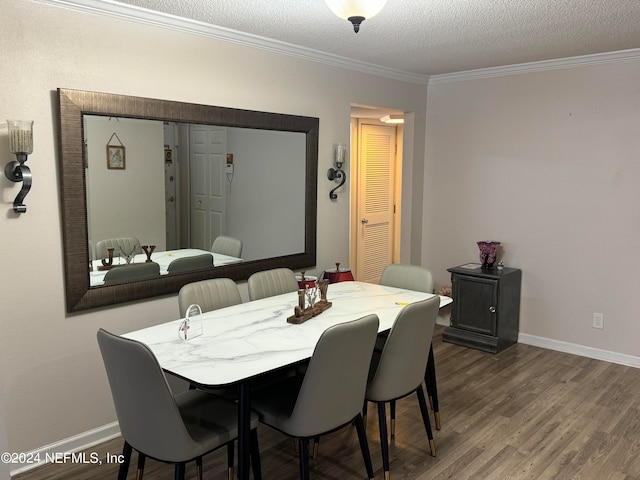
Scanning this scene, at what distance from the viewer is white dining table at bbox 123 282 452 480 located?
7.03ft

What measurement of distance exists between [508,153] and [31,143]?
3761 mm

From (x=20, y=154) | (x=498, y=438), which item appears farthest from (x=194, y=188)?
(x=498, y=438)

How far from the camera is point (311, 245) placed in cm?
433

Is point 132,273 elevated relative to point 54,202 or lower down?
lower down

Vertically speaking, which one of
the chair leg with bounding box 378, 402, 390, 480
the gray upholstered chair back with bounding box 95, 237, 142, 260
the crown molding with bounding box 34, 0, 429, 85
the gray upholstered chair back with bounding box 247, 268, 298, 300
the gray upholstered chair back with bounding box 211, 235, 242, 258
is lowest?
the chair leg with bounding box 378, 402, 390, 480

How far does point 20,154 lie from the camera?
8.43 ft

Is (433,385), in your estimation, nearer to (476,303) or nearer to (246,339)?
(246,339)

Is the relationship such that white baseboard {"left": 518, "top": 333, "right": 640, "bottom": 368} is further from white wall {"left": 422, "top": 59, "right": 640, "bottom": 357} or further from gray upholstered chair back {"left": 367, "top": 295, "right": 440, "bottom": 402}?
gray upholstered chair back {"left": 367, "top": 295, "right": 440, "bottom": 402}

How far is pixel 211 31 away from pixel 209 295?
164cm

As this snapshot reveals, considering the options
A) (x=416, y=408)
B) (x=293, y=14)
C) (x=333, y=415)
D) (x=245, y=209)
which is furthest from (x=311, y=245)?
(x=333, y=415)

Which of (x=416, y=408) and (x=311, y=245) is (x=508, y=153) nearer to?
(x=311, y=245)

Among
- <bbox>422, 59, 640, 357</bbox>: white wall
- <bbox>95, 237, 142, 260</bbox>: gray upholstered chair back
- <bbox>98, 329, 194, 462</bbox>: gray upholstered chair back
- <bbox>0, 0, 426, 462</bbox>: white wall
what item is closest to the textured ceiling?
<bbox>0, 0, 426, 462</bbox>: white wall

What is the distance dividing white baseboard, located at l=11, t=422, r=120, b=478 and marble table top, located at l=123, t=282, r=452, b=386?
866mm

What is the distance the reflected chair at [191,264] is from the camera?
3423 millimetres
